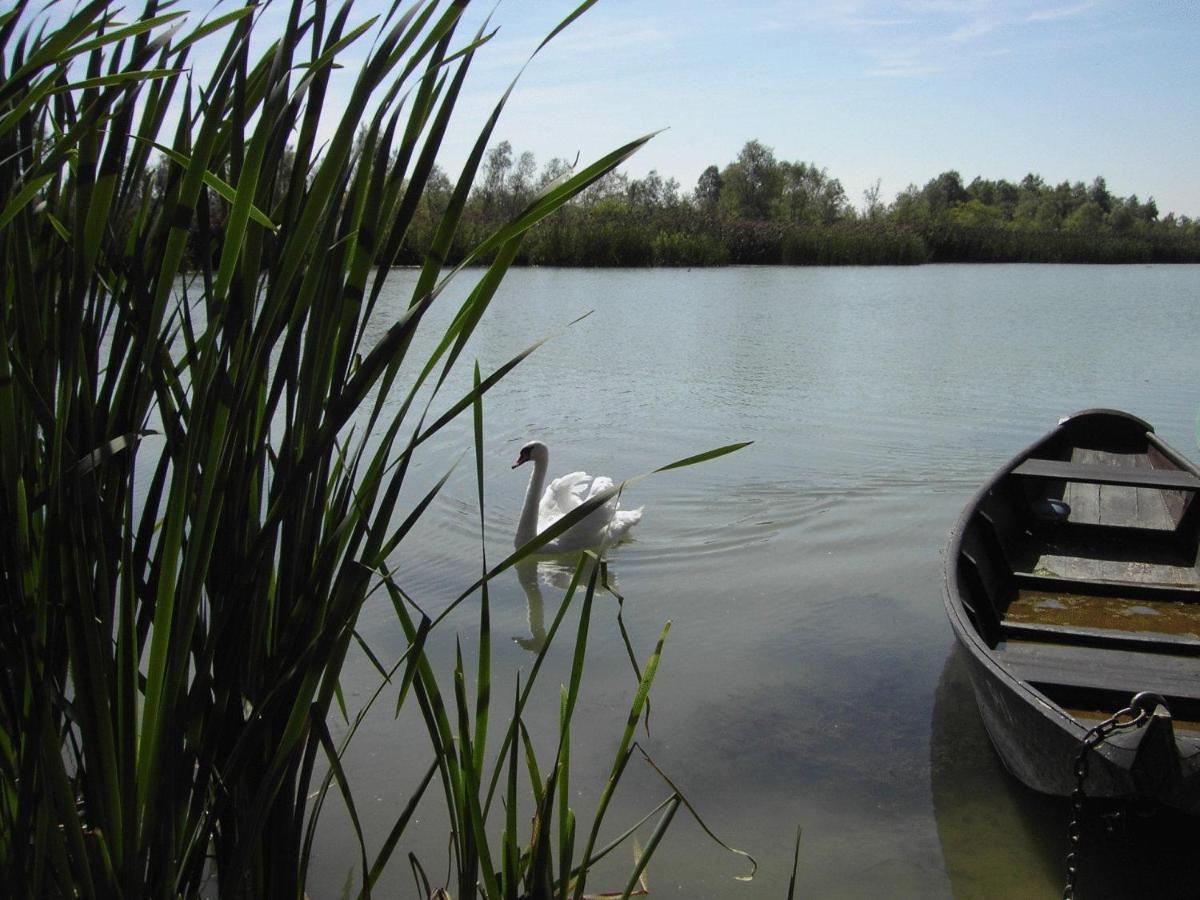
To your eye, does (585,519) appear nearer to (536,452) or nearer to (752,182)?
(536,452)

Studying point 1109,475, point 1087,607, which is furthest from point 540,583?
point 1109,475

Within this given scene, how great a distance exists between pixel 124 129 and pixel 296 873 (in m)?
1.06

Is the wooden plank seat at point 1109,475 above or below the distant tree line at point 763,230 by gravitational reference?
below

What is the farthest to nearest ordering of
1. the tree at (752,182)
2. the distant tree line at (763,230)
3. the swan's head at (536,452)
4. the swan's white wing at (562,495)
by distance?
1. the tree at (752,182)
2. the distant tree line at (763,230)
3. the swan's white wing at (562,495)
4. the swan's head at (536,452)

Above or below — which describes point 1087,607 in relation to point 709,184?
below

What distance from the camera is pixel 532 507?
21.7 ft

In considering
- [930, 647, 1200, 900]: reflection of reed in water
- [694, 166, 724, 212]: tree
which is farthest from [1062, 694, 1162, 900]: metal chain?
[694, 166, 724, 212]: tree

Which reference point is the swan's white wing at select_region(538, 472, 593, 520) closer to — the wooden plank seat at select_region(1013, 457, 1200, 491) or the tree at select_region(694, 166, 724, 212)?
the wooden plank seat at select_region(1013, 457, 1200, 491)

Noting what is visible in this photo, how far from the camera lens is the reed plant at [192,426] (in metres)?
1.22

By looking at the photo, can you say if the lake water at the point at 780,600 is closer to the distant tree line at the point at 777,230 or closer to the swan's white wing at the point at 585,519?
the swan's white wing at the point at 585,519

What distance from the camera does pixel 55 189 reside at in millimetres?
1469

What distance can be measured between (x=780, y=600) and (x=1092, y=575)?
1604 mm

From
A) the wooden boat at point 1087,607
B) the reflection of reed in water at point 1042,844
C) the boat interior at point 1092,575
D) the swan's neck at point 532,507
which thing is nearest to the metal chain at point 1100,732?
the wooden boat at point 1087,607

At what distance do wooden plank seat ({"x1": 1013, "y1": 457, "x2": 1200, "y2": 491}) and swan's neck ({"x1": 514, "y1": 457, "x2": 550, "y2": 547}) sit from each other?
278 centimetres
